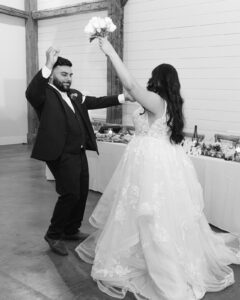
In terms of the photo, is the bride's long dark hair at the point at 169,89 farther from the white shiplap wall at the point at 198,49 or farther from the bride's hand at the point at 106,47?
the white shiplap wall at the point at 198,49

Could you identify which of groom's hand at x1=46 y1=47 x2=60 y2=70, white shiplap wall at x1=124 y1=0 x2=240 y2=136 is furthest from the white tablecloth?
white shiplap wall at x1=124 y1=0 x2=240 y2=136

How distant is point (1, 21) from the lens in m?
9.07

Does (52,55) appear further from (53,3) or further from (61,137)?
(53,3)

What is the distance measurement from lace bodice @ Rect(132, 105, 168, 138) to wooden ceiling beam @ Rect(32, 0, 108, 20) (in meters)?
5.66

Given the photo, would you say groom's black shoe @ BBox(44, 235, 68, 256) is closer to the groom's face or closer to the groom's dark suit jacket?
the groom's dark suit jacket

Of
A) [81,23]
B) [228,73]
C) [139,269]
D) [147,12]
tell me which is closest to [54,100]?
[139,269]

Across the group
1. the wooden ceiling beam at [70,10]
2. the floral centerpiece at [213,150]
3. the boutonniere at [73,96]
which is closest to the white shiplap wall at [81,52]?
the wooden ceiling beam at [70,10]

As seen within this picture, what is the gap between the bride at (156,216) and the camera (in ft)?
7.94

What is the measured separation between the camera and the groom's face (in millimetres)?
3043

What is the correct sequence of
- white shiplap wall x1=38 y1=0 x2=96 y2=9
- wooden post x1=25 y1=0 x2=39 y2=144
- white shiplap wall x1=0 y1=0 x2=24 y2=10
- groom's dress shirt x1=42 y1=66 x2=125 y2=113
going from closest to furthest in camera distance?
1. groom's dress shirt x1=42 y1=66 x2=125 y2=113
2. white shiplap wall x1=38 y1=0 x2=96 y2=9
3. white shiplap wall x1=0 y1=0 x2=24 y2=10
4. wooden post x1=25 y1=0 x2=39 y2=144

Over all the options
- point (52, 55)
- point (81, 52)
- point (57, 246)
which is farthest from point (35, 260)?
point (81, 52)

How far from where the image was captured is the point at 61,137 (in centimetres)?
293

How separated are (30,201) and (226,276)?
107 inches

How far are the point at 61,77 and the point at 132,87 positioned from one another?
92 cm
